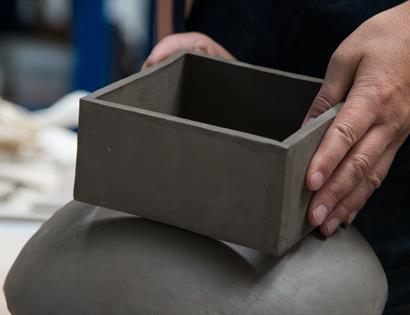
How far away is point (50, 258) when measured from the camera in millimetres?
934

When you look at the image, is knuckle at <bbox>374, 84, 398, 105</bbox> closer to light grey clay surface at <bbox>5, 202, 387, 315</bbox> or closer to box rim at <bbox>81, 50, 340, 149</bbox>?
box rim at <bbox>81, 50, 340, 149</bbox>

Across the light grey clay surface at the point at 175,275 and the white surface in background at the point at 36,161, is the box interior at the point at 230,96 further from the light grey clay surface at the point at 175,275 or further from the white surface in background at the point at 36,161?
the white surface in background at the point at 36,161

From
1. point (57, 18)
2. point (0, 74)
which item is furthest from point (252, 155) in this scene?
point (57, 18)

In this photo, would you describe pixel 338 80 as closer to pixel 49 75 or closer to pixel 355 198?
pixel 355 198

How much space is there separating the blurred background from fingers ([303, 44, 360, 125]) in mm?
485

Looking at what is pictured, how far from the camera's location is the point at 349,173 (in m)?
0.91

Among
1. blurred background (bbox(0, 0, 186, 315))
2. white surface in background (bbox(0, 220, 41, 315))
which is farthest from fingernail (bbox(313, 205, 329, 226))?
white surface in background (bbox(0, 220, 41, 315))

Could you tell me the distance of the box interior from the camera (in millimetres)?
1037

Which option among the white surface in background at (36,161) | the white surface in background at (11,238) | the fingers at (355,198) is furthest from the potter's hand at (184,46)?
the white surface in background at (36,161)

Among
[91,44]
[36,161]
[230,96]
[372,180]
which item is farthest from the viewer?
[91,44]

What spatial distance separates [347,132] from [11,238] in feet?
2.74

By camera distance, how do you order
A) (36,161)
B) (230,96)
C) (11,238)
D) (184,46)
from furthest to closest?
(36,161), (11,238), (184,46), (230,96)

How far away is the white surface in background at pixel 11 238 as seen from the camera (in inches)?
57.0

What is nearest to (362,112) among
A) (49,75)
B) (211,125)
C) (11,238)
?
(211,125)
